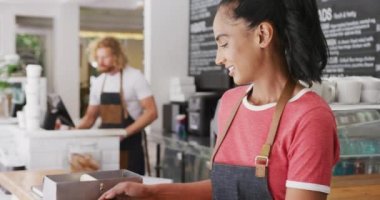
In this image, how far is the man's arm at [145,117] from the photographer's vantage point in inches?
133

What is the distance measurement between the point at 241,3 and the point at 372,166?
4.58 ft

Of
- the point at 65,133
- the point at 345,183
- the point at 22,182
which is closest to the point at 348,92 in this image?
the point at 345,183

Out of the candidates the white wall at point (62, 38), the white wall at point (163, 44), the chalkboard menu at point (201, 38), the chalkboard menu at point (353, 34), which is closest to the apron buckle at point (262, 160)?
the chalkboard menu at point (353, 34)

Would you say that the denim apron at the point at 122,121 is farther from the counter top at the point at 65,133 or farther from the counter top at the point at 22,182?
the counter top at the point at 22,182

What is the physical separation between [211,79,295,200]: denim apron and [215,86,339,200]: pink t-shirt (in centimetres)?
1

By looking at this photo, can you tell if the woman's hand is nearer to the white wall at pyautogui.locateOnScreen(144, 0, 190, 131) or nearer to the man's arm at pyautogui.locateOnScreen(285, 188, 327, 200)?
the man's arm at pyautogui.locateOnScreen(285, 188, 327, 200)

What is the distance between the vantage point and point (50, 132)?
8.38ft

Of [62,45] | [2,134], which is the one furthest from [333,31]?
[62,45]

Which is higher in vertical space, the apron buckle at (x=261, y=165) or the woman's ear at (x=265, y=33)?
the woman's ear at (x=265, y=33)

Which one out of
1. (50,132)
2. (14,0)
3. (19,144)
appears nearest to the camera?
(50,132)

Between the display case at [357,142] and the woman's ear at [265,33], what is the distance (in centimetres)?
118

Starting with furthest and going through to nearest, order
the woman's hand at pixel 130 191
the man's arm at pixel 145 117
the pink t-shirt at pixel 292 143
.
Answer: the man's arm at pixel 145 117
the woman's hand at pixel 130 191
the pink t-shirt at pixel 292 143

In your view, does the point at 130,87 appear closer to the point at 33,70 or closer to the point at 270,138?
the point at 33,70

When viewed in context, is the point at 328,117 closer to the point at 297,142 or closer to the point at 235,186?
the point at 297,142
